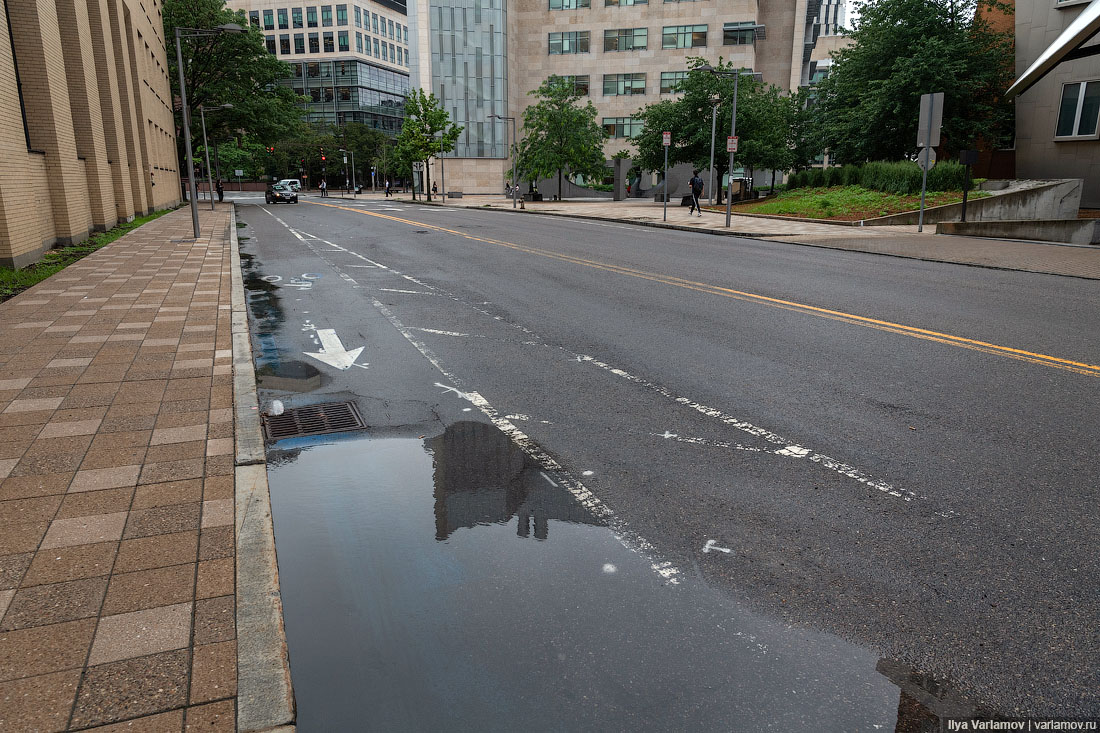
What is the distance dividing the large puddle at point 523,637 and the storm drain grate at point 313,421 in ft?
4.39

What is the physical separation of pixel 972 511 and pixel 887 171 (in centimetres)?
3347

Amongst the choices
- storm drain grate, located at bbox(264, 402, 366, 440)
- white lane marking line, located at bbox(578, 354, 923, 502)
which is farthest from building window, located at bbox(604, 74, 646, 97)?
storm drain grate, located at bbox(264, 402, 366, 440)

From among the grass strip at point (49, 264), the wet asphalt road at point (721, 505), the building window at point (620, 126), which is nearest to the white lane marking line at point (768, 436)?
the wet asphalt road at point (721, 505)

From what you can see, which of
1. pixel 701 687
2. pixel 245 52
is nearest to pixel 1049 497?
→ pixel 701 687

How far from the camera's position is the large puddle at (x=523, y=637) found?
9.21 ft

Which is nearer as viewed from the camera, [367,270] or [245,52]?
[367,270]

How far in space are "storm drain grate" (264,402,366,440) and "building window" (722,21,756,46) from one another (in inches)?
2906

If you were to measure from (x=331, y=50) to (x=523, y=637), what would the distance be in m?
127

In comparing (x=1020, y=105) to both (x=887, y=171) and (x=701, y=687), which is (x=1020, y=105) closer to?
(x=887, y=171)

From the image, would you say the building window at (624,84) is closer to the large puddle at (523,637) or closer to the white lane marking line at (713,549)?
the large puddle at (523,637)

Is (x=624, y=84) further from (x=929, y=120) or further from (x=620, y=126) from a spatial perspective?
(x=929, y=120)

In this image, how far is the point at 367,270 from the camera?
1560cm

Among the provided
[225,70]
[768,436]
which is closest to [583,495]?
[768,436]

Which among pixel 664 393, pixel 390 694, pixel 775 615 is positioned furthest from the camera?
pixel 664 393
